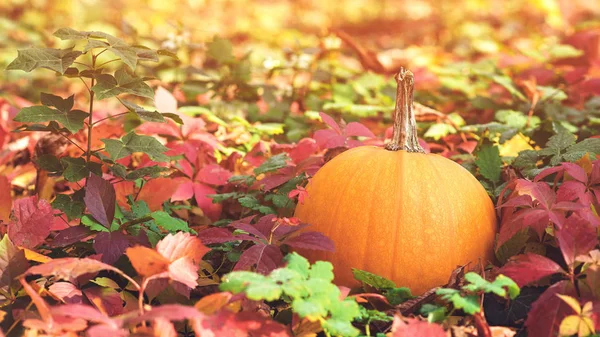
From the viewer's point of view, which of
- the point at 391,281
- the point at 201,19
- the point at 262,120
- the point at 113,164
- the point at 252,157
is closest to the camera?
the point at 391,281

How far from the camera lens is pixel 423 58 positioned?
4301 mm

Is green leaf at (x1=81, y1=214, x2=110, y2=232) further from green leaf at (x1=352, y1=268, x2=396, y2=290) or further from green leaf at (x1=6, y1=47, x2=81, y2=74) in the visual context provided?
green leaf at (x1=352, y1=268, x2=396, y2=290)

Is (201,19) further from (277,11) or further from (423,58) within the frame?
(423,58)

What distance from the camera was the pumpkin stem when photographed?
1.72 metres

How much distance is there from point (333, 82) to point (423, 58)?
1.28 metres

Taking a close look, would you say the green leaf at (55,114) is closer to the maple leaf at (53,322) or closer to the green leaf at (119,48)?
the green leaf at (119,48)

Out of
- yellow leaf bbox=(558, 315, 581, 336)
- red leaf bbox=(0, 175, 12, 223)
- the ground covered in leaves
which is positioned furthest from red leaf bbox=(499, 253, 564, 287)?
red leaf bbox=(0, 175, 12, 223)

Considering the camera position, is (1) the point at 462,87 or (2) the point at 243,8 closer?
(1) the point at 462,87

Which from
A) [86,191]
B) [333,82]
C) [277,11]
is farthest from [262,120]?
[277,11]

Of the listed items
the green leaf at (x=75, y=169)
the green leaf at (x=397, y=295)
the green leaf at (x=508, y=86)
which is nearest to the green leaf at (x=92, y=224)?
the green leaf at (x=75, y=169)

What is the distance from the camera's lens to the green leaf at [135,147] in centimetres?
162

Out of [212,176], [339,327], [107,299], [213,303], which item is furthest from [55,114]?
[339,327]

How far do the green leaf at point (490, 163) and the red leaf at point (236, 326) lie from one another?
0.92 metres

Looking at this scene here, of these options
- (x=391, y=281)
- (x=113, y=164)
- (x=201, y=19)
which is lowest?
(x=391, y=281)
